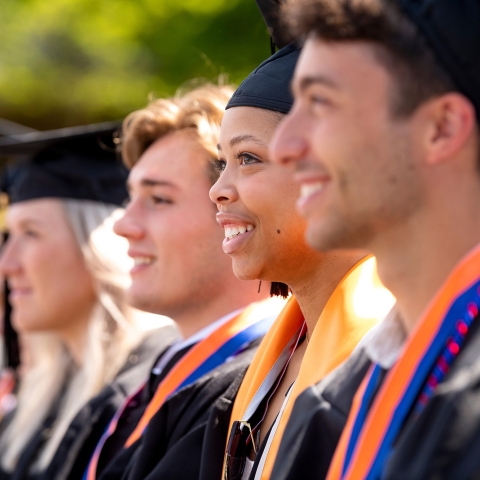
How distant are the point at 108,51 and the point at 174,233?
659cm

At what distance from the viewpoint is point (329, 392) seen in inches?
70.0

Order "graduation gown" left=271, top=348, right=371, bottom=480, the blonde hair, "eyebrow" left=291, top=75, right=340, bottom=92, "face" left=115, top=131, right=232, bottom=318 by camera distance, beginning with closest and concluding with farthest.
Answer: "eyebrow" left=291, top=75, right=340, bottom=92
"graduation gown" left=271, top=348, right=371, bottom=480
"face" left=115, top=131, right=232, bottom=318
the blonde hair

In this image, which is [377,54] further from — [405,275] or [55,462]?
[55,462]

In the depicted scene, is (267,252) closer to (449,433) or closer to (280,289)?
(280,289)

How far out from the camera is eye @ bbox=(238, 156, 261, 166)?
2367mm

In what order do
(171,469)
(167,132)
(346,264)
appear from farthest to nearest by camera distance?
(167,132) → (171,469) → (346,264)

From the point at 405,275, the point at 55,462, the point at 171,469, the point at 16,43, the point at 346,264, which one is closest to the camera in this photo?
the point at 405,275

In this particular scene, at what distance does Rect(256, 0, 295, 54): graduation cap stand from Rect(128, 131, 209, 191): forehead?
0.90 m

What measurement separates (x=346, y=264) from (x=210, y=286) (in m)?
1.00

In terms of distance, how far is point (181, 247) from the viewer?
10.6 ft

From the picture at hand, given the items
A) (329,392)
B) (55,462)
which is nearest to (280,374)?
(329,392)

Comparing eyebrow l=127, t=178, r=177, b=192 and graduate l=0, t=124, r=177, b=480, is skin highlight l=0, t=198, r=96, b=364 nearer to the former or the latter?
graduate l=0, t=124, r=177, b=480

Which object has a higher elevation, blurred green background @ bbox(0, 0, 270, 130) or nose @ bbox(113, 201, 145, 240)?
blurred green background @ bbox(0, 0, 270, 130)

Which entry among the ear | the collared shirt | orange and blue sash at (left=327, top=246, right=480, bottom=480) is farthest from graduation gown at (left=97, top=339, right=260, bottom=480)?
the ear
